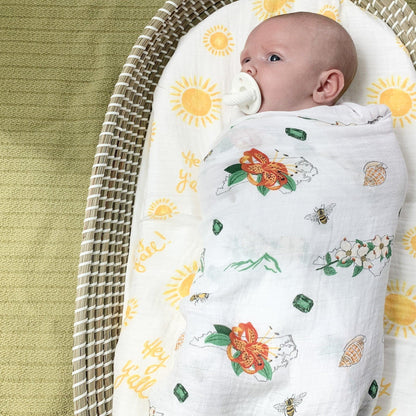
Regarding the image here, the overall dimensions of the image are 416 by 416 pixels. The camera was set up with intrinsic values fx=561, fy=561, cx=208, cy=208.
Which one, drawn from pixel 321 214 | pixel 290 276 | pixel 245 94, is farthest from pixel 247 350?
pixel 245 94

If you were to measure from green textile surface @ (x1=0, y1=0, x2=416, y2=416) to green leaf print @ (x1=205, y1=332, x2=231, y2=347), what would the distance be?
0.61m

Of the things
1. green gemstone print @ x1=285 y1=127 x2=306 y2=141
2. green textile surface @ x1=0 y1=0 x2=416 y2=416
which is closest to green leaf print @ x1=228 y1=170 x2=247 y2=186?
green gemstone print @ x1=285 y1=127 x2=306 y2=141

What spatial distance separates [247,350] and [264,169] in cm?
33

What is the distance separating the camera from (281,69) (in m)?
1.16

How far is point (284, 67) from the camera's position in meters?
1.15

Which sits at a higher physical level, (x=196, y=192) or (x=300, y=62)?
(x=300, y=62)

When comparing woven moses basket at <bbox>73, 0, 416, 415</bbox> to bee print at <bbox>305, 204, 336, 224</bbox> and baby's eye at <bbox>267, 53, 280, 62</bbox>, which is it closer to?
baby's eye at <bbox>267, 53, 280, 62</bbox>

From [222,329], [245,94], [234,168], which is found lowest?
[222,329]

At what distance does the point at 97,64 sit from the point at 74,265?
0.60m

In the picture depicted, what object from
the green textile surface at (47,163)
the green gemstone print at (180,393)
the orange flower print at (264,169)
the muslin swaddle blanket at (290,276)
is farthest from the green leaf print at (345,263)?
the green textile surface at (47,163)

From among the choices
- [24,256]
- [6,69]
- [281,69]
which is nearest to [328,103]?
[281,69]

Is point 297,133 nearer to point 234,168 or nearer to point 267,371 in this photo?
point 234,168

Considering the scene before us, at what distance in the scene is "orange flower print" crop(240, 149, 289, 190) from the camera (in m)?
1.01

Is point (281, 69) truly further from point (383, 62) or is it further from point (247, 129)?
point (383, 62)
